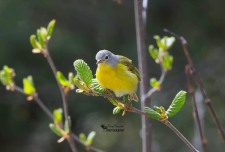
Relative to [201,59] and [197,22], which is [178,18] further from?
[201,59]

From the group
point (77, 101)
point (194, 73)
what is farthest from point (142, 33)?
point (77, 101)

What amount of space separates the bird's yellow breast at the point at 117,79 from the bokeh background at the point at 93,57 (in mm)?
2614

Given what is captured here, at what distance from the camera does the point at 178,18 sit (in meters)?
5.58

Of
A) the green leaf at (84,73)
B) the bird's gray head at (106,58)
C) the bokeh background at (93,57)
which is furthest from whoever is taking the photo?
the bokeh background at (93,57)

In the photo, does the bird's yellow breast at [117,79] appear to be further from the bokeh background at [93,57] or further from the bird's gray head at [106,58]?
the bokeh background at [93,57]

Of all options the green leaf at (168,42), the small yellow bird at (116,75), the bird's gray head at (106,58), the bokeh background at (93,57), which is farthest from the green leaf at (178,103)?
the bokeh background at (93,57)

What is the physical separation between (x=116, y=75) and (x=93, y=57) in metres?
2.81

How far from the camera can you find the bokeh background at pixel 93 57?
5059 mm

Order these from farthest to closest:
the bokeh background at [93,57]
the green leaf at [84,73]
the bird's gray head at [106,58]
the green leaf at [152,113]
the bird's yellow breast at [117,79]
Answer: the bokeh background at [93,57] → the bird's gray head at [106,58] → the bird's yellow breast at [117,79] → the green leaf at [84,73] → the green leaf at [152,113]

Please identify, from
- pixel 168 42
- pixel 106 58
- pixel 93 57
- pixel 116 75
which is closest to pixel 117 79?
pixel 116 75

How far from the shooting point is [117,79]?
2.31 metres

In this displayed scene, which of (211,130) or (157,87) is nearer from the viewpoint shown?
(157,87)

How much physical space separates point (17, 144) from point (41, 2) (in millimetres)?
1518

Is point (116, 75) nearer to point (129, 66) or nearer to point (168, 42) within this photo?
point (129, 66)
